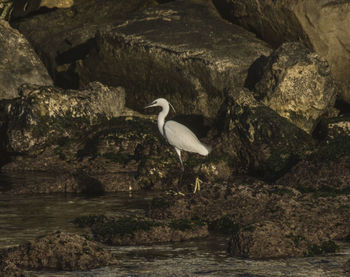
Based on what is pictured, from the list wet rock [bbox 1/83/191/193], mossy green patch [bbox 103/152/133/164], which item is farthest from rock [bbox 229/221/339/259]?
mossy green patch [bbox 103/152/133/164]

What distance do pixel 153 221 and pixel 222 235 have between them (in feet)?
3.22

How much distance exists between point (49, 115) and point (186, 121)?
3.61 m

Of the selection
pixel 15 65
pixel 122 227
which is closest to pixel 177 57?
pixel 15 65

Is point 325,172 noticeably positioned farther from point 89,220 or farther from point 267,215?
point 89,220

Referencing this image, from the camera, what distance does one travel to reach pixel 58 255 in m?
8.40

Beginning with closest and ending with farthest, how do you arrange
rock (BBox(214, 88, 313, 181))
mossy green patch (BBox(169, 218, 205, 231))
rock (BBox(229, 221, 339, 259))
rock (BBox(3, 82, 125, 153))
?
rock (BBox(229, 221, 339, 259))
mossy green patch (BBox(169, 218, 205, 231))
rock (BBox(214, 88, 313, 181))
rock (BBox(3, 82, 125, 153))

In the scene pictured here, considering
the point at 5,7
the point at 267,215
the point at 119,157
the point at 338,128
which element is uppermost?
the point at 5,7

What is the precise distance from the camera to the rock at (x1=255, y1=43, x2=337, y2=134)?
16938 mm

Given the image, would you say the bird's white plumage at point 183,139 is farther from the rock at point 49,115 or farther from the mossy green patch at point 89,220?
the rock at point 49,115

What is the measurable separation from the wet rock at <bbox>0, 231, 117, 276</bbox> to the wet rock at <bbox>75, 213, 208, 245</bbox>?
1.10 metres

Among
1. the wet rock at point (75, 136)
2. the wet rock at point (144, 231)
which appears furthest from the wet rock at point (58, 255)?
the wet rock at point (75, 136)

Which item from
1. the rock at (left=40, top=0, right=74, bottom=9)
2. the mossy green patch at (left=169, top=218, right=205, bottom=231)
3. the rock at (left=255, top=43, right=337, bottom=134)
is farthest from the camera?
the rock at (left=40, top=0, right=74, bottom=9)

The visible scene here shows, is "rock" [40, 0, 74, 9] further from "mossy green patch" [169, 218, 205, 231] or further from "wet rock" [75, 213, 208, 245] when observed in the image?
"mossy green patch" [169, 218, 205, 231]

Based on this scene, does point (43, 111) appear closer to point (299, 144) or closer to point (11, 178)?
point (11, 178)
